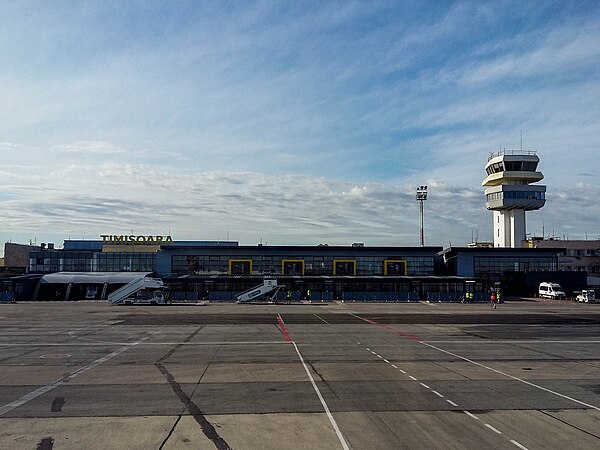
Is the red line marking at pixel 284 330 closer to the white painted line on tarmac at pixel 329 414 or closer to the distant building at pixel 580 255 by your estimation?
the white painted line on tarmac at pixel 329 414

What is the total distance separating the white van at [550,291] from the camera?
3556 inches

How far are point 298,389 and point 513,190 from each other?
9787 centimetres

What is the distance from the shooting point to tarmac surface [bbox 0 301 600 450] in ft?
51.0

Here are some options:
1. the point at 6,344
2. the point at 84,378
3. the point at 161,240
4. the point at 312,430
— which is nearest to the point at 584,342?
the point at 312,430

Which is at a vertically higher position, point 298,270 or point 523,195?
point 523,195

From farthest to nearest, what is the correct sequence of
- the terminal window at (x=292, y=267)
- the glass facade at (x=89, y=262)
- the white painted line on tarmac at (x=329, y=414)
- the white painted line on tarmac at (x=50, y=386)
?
the glass facade at (x=89, y=262)
the terminal window at (x=292, y=267)
the white painted line on tarmac at (x=50, y=386)
the white painted line on tarmac at (x=329, y=414)

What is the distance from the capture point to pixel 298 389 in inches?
854

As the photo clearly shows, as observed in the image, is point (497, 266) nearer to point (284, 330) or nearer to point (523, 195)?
point (523, 195)

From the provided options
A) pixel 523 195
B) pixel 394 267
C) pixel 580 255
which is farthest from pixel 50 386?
pixel 580 255

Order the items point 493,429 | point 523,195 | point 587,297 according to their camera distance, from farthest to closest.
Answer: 1. point 523,195
2. point 587,297
3. point 493,429

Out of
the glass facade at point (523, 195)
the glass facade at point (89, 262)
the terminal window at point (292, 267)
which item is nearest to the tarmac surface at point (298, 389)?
the terminal window at point (292, 267)

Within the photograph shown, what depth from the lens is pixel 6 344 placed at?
3525cm

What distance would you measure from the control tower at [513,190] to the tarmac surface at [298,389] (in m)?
70.3

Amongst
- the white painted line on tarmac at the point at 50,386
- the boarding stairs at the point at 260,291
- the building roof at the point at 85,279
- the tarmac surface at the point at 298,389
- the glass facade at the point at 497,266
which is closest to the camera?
the tarmac surface at the point at 298,389
